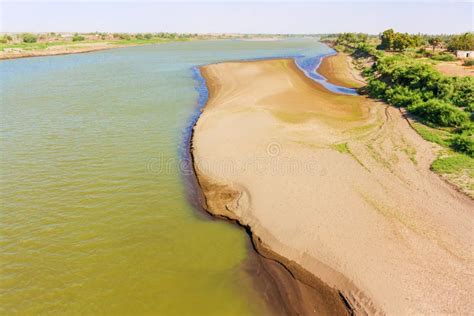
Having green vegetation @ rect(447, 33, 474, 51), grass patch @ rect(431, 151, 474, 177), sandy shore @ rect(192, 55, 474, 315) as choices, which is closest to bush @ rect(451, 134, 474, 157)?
grass patch @ rect(431, 151, 474, 177)

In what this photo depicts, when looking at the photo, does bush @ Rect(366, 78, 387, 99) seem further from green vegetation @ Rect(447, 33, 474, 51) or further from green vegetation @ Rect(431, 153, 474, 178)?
green vegetation @ Rect(447, 33, 474, 51)

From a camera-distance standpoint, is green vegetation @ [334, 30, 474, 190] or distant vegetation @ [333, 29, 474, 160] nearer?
green vegetation @ [334, 30, 474, 190]

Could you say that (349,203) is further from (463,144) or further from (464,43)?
(464,43)

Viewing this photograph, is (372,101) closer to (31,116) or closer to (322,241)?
(322,241)

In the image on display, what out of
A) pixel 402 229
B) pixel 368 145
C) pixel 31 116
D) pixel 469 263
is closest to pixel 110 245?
pixel 402 229

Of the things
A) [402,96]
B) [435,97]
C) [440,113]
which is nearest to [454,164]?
[440,113]
